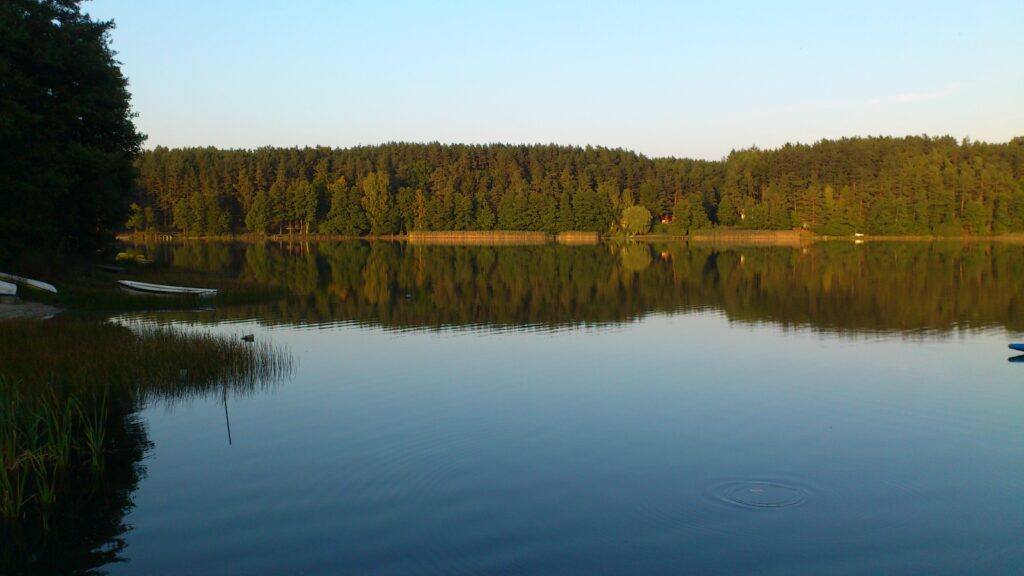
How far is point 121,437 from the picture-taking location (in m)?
13.5

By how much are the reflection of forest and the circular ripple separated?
17.7m

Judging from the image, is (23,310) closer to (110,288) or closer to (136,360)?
(110,288)

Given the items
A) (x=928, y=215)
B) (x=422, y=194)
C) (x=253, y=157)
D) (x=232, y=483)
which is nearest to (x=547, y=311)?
(x=232, y=483)

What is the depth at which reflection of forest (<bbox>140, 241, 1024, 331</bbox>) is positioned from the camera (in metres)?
30.6

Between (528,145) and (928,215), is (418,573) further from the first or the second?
(528,145)

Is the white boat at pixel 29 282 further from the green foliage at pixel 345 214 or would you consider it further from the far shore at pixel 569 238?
the green foliage at pixel 345 214

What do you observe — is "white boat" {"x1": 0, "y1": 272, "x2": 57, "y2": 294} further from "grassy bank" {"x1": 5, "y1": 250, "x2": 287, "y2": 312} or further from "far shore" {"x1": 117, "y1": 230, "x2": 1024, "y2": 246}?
"far shore" {"x1": 117, "y1": 230, "x2": 1024, "y2": 246}

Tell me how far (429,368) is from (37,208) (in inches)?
794

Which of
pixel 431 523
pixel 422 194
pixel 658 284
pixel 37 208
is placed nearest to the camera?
pixel 431 523

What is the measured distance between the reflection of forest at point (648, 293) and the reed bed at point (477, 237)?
251 feet

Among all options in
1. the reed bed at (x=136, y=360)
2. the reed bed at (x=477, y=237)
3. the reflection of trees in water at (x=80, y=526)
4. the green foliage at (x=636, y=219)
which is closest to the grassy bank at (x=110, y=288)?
the reed bed at (x=136, y=360)

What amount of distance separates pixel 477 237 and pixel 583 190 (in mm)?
21281

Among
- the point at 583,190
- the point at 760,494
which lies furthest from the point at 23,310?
the point at 583,190

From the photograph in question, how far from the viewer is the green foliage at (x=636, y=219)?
14200cm
